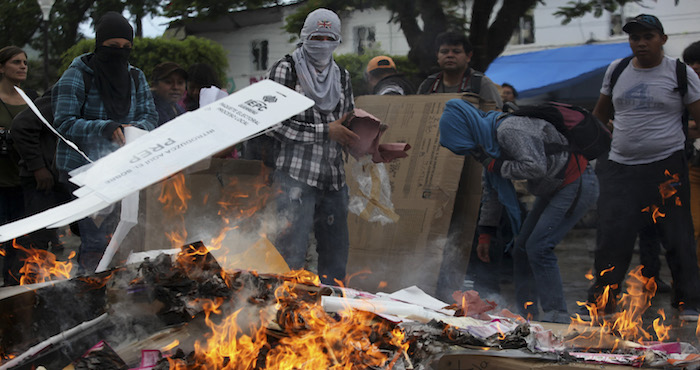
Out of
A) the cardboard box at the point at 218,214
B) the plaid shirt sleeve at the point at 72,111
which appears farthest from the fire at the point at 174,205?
the plaid shirt sleeve at the point at 72,111

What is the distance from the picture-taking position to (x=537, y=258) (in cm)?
456

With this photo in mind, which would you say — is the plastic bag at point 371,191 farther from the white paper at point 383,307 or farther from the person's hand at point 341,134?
the white paper at point 383,307

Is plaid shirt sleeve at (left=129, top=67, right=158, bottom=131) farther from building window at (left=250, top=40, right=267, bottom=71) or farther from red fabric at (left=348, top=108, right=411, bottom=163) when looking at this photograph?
building window at (left=250, top=40, right=267, bottom=71)

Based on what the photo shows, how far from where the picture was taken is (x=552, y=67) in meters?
15.3

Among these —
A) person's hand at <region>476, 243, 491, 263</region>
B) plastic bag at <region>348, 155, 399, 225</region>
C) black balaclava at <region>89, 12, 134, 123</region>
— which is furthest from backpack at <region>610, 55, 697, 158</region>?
black balaclava at <region>89, 12, 134, 123</region>

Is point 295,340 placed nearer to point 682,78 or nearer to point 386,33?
point 682,78

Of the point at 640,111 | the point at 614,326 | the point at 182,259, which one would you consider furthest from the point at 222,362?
the point at 640,111

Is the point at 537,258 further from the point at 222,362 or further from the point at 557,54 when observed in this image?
the point at 557,54

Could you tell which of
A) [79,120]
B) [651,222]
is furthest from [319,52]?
[651,222]

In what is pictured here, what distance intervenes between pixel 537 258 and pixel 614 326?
1331 millimetres

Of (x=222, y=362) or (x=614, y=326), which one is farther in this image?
(x=614, y=326)

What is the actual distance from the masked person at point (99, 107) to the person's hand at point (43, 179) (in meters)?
0.57

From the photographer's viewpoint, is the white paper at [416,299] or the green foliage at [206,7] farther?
the green foliage at [206,7]

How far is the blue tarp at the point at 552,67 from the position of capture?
546 inches
